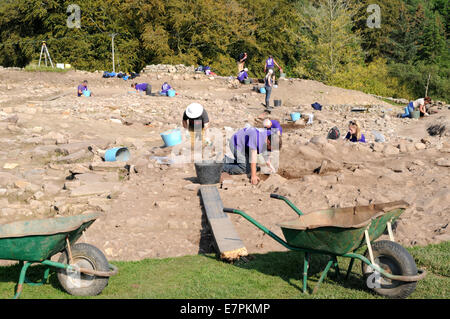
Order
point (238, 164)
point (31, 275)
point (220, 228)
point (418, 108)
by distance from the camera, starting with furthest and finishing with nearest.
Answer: point (418, 108) → point (238, 164) → point (220, 228) → point (31, 275)

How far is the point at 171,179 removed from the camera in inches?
363

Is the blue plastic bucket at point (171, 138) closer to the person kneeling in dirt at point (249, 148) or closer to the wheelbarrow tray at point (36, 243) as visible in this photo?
the person kneeling in dirt at point (249, 148)

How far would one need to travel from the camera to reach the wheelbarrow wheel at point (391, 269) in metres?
4.18

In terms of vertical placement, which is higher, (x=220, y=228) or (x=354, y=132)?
(x=354, y=132)

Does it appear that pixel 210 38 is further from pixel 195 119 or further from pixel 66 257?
pixel 66 257

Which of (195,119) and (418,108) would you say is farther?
(418,108)

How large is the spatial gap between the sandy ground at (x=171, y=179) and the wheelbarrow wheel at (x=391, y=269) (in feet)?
6.49

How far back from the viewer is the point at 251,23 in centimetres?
4072

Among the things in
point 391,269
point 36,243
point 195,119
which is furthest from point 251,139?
point 36,243

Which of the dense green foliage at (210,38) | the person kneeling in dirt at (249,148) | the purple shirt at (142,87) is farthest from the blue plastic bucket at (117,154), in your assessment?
the dense green foliage at (210,38)

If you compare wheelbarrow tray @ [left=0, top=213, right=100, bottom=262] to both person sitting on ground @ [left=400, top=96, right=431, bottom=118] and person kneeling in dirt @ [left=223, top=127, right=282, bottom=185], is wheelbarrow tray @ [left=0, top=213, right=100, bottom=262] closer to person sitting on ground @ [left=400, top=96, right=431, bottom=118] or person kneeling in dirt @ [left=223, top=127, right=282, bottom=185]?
person kneeling in dirt @ [left=223, top=127, right=282, bottom=185]

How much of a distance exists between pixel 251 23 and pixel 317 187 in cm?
3480

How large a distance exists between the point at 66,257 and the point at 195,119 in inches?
252

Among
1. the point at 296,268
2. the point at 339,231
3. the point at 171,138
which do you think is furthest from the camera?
the point at 171,138
